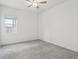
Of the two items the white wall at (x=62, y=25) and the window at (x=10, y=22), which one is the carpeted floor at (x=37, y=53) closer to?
the white wall at (x=62, y=25)

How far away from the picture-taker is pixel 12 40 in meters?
4.89

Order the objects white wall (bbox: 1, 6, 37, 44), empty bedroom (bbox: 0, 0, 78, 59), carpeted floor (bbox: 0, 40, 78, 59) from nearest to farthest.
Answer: carpeted floor (bbox: 0, 40, 78, 59), empty bedroom (bbox: 0, 0, 78, 59), white wall (bbox: 1, 6, 37, 44)

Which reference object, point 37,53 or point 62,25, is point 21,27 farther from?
point 62,25

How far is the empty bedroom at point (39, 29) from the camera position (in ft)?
10.6

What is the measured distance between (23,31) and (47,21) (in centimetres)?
210

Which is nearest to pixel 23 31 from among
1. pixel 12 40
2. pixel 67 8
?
pixel 12 40

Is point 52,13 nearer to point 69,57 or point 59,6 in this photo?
point 59,6

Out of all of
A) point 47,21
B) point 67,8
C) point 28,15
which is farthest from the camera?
point 28,15

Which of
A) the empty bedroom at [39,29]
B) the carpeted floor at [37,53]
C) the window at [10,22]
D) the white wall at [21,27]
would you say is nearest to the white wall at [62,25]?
the empty bedroom at [39,29]

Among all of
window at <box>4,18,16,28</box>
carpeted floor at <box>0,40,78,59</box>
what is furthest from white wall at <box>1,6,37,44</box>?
carpeted floor at <box>0,40,78,59</box>

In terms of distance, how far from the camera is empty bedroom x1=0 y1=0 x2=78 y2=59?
10.6 feet

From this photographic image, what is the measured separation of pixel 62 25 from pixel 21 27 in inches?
122

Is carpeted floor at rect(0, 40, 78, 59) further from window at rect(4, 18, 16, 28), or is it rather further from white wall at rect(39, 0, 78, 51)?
window at rect(4, 18, 16, 28)

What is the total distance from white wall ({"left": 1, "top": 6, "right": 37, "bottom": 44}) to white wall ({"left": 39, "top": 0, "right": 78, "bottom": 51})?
111 centimetres
